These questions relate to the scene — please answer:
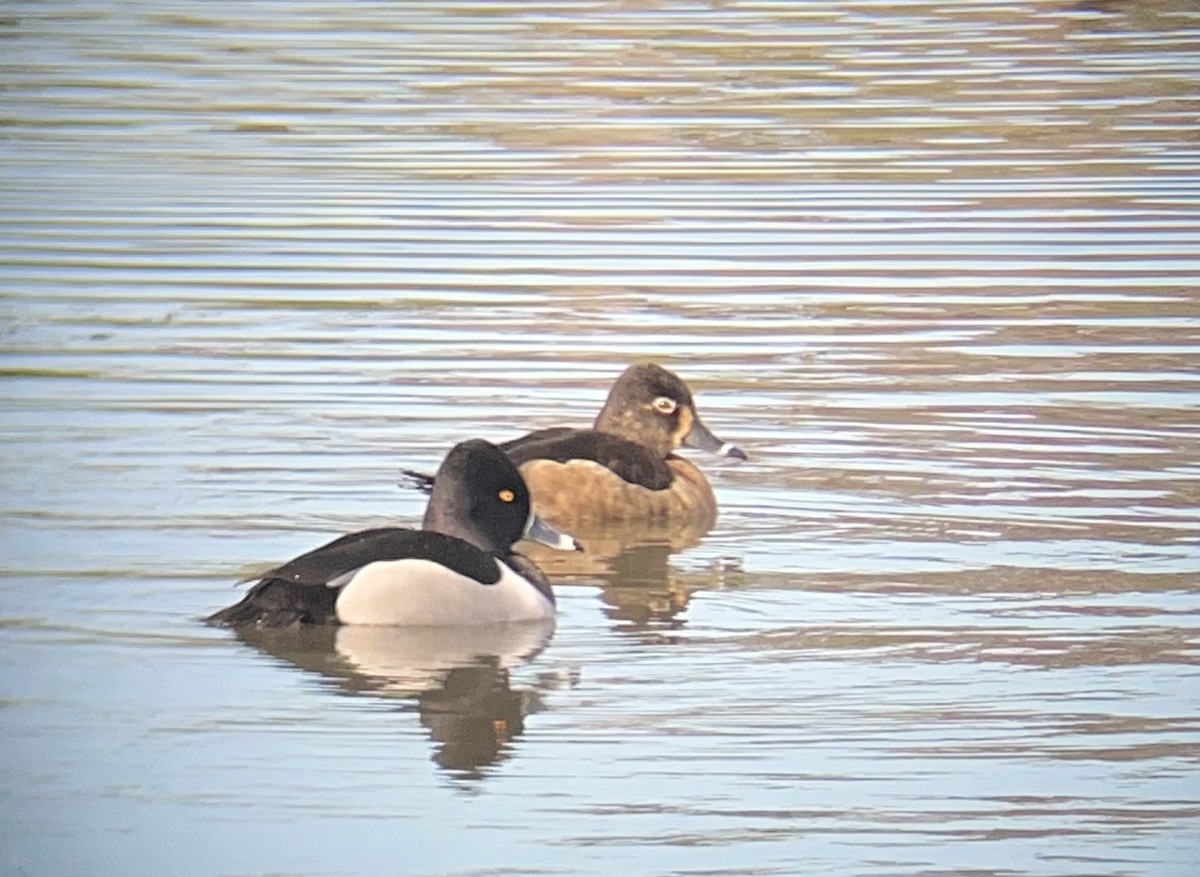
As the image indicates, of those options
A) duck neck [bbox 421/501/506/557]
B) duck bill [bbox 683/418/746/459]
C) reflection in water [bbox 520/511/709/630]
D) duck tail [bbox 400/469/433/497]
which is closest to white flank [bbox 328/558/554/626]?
duck neck [bbox 421/501/506/557]

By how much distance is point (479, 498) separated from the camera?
30.8 feet

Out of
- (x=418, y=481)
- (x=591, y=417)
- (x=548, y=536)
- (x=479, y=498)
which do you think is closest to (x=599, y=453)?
(x=418, y=481)

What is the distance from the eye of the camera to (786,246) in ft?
54.7

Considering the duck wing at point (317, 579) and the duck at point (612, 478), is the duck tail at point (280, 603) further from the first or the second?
the duck at point (612, 478)

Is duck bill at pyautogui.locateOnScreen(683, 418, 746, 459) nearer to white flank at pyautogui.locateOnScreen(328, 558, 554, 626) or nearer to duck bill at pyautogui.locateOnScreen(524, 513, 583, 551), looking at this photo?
duck bill at pyautogui.locateOnScreen(524, 513, 583, 551)

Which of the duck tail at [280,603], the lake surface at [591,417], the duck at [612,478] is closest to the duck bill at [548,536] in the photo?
the lake surface at [591,417]

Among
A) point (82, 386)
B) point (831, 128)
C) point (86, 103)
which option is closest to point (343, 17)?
point (86, 103)

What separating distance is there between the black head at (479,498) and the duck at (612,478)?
115cm

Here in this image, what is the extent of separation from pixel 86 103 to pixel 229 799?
56.2ft

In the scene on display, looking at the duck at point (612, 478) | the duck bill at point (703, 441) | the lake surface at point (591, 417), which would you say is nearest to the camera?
the lake surface at point (591, 417)

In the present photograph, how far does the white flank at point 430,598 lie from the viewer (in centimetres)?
884

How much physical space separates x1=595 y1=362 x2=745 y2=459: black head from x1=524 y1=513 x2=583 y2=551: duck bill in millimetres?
1658

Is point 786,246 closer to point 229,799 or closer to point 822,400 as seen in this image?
point 822,400

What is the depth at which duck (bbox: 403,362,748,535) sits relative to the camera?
10867mm
